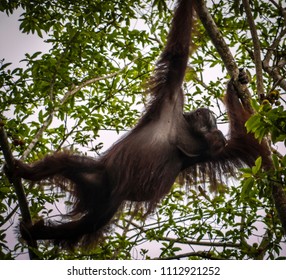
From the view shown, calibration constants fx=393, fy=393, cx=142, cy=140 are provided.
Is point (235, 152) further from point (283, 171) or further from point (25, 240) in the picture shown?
point (25, 240)

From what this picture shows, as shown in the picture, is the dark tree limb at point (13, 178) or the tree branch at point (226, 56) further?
the tree branch at point (226, 56)

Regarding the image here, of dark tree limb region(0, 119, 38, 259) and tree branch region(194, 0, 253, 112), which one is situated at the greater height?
tree branch region(194, 0, 253, 112)

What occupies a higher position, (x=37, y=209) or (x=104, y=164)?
(x=104, y=164)

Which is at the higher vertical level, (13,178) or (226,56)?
(226,56)

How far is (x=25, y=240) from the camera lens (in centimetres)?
346

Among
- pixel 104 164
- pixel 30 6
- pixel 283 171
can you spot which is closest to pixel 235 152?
pixel 104 164

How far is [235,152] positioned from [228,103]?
47 centimetres

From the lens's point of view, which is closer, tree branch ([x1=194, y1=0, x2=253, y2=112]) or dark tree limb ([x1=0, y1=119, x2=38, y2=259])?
dark tree limb ([x1=0, y1=119, x2=38, y2=259])

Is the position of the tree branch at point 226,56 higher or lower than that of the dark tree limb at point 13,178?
higher

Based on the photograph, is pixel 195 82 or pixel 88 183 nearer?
pixel 88 183

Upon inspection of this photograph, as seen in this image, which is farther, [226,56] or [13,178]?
[226,56]
